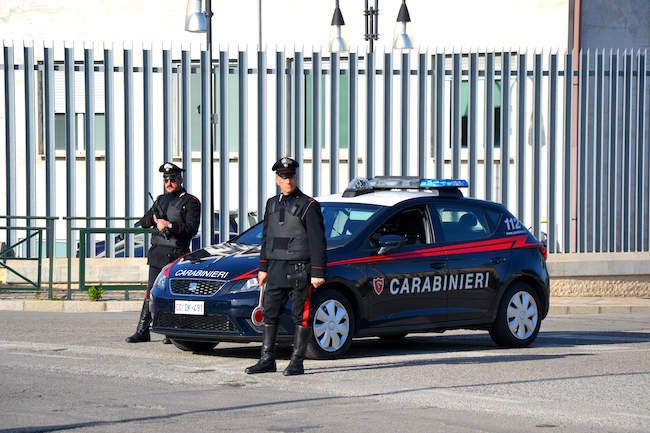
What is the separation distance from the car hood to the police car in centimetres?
1

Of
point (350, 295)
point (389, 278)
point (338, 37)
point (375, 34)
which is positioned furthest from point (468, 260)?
point (338, 37)

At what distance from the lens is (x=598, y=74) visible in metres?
20.8

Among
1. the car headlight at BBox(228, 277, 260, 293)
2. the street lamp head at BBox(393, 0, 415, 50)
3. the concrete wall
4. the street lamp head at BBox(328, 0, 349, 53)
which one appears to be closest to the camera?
the car headlight at BBox(228, 277, 260, 293)

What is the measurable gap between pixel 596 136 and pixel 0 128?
15.6 metres

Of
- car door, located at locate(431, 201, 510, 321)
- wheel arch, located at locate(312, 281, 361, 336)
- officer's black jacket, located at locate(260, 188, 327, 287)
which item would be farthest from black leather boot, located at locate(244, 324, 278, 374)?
car door, located at locate(431, 201, 510, 321)

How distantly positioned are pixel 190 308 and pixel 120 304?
697 centimetres

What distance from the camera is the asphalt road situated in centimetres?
814

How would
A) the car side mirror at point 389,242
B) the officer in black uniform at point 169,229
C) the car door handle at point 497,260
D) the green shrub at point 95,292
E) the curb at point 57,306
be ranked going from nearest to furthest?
the car side mirror at point 389,242 → the car door handle at point 497,260 → the officer in black uniform at point 169,229 → the curb at point 57,306 → the green shrub at point 95,292

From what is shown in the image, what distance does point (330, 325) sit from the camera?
11.4 meters

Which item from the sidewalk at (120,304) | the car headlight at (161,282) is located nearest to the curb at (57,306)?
the sidewalk at (120,304)

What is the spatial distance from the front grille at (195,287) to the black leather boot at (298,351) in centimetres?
102

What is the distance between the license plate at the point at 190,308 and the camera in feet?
36.9

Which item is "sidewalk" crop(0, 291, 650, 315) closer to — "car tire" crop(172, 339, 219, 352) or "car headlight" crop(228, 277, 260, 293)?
"car tire" crop(172, 339, 219, 352)

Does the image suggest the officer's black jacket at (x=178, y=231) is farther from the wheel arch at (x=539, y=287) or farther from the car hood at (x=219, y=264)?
the wheel arch at (x=539, y=287)
